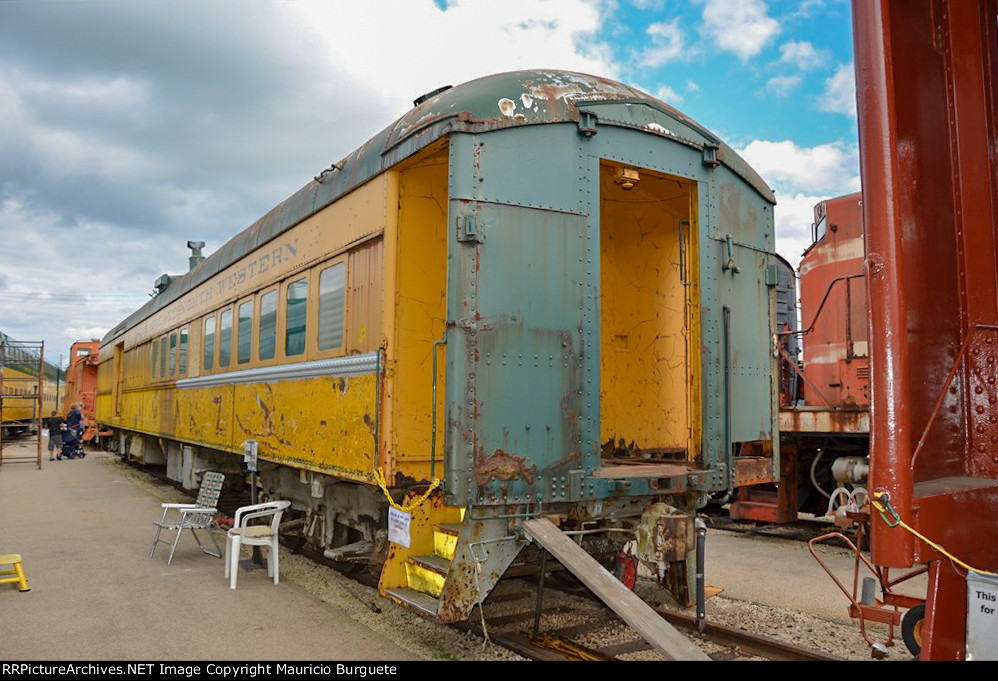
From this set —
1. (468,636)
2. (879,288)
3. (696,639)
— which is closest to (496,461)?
(468,636)

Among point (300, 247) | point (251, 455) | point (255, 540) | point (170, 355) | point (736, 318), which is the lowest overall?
point (255, 540)

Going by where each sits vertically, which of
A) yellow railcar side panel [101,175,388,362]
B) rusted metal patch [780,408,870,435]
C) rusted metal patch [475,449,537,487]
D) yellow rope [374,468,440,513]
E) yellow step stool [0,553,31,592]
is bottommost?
yellow step stool [0,553,31,592]

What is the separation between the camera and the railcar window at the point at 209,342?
10.2m

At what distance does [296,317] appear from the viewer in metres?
7.00

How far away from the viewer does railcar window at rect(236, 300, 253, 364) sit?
8.41 metres

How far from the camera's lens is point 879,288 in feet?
10.1

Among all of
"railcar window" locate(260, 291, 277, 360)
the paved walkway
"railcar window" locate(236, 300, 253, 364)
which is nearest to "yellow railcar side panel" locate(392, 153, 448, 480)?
the paved walkway

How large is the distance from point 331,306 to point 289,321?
1114 millimetres

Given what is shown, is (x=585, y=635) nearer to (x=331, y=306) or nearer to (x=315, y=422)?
(x=315, y=422)

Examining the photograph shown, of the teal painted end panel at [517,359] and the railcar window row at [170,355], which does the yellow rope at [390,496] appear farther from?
the railcar window row at [170,355]

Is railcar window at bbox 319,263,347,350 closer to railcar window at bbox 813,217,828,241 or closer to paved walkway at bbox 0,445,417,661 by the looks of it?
paved walkway at bbox 0,445,417,661

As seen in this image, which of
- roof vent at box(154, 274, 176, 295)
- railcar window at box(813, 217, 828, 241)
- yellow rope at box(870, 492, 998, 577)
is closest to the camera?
yellow rope at box(870, 492, 998, 577)

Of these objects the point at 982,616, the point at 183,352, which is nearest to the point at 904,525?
the point at 982,616

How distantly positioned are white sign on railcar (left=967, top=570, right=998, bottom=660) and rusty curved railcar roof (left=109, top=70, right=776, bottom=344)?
11.2ft
